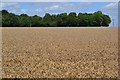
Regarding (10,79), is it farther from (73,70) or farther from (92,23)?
(92,23)

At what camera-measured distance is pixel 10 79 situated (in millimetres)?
6535

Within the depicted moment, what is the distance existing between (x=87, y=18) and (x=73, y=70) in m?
70.9

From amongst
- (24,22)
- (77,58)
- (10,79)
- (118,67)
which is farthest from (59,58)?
(24,22)

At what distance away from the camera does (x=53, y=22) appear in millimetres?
78500

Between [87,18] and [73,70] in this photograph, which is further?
[87,18]

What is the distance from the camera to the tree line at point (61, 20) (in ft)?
246

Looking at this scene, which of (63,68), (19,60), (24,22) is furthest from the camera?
(24,22)

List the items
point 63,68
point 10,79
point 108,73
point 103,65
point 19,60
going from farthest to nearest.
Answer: point 19,60
point 103,65
point 63,68
point 108,73
point 10,79

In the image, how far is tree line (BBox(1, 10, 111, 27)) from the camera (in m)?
75.1

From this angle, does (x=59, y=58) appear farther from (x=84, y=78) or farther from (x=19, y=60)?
(x=84, y=78)

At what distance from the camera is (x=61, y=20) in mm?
78188

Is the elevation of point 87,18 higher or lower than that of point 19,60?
higher

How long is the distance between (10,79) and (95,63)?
3257mm

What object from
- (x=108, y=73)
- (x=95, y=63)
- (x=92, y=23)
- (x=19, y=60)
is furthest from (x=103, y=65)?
(x=92, y=23)
